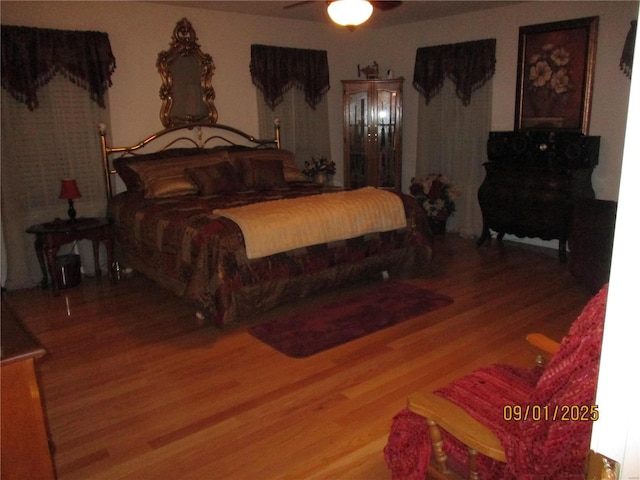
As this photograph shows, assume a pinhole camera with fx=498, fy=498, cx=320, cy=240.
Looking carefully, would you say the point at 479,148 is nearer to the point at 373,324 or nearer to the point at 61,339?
the point at 373,324

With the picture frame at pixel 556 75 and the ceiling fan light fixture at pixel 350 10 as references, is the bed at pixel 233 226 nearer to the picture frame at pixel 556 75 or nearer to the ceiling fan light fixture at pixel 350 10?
the ceiling fan light fixture at pixel 350 10

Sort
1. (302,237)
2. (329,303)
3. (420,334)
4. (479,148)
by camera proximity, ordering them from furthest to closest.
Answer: (479,148)
(329,303)
(302,237)
(420,334)

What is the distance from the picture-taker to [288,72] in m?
5.65

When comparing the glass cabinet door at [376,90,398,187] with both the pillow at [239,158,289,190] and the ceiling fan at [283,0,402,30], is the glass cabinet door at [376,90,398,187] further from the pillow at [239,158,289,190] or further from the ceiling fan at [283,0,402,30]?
the ceiling fan at [283,0,402,30]

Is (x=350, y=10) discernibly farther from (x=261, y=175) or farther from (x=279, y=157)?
(x=279, y=157)

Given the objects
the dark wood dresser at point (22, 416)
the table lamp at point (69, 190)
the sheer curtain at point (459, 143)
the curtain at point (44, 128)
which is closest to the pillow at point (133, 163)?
the curtain at point (44, 128)

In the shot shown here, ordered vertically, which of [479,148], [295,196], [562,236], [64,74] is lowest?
[562,236]

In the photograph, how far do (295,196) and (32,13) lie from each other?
8.77 feet

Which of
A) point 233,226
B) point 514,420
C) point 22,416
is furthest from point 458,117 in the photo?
point 22,416

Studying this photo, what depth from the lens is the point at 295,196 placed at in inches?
171

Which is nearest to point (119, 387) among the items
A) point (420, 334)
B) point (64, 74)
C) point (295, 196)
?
point (420, 334)

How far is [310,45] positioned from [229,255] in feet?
11.7

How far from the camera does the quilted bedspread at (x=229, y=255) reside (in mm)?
3355

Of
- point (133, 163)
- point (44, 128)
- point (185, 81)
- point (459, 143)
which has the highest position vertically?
point (185, 81)
